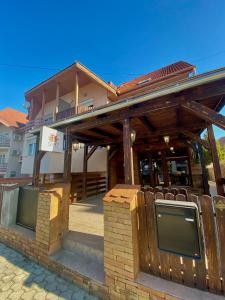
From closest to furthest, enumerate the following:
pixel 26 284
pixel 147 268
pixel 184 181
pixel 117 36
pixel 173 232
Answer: pixel 173 232
pixel 147 268
pixel 26 284
pixel 117 36
pixel 184 181

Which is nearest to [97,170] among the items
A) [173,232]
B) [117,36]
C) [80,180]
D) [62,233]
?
[80,180]

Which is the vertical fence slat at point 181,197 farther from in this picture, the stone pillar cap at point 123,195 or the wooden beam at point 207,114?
the wooden beam at point 207,114

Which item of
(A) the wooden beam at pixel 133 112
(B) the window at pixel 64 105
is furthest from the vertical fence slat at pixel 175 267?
(B) the window at pixel 64 105

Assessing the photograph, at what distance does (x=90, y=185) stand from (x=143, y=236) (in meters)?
5.84

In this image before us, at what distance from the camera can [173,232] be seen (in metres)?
1.85

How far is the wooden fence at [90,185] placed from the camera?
6.48 m

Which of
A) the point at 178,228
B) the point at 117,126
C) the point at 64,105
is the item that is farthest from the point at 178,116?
the point at 64,105

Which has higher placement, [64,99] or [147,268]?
[64,99]

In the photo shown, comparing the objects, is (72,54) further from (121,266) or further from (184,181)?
(184,181)

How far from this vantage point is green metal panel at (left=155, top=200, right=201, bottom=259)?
174cm

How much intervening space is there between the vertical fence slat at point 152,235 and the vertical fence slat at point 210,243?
2.02 ft

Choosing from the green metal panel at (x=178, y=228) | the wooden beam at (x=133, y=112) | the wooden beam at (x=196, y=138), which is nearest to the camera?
the green metal panel at (x=178, y=228)

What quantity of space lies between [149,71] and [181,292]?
13.7 m

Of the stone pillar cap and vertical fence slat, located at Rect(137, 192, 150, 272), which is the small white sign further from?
vertical fence slat, located at Rect(137, 192, 150, 272)
